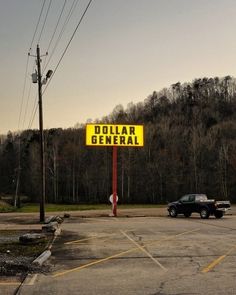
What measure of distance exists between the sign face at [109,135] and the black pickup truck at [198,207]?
6.13 metres

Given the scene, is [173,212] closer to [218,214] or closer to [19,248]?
[218,214]

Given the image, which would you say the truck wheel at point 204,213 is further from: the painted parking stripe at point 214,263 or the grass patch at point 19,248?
the painted parking stripe at point 214,263

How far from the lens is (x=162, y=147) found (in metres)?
107

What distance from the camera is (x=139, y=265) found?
1280cm

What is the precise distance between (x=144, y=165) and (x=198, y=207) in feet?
212

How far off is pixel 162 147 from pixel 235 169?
20.1 meters

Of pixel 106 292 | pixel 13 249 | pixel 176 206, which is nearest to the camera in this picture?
pixel 106 292

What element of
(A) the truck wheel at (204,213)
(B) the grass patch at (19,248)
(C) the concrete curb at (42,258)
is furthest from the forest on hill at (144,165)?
(C) the concrete curb at (42,258)

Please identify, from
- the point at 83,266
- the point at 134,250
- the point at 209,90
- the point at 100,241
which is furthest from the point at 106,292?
the point at 209,90

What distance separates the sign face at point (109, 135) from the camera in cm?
3909

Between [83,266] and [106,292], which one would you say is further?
[83,266]

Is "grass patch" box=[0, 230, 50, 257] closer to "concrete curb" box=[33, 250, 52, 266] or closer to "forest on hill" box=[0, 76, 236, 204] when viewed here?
"concrete curb" box=[33, 250, 52, 266]

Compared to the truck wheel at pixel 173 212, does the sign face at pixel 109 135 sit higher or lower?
higher

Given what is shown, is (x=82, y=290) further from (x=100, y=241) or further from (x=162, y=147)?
(x=162, y=147)
